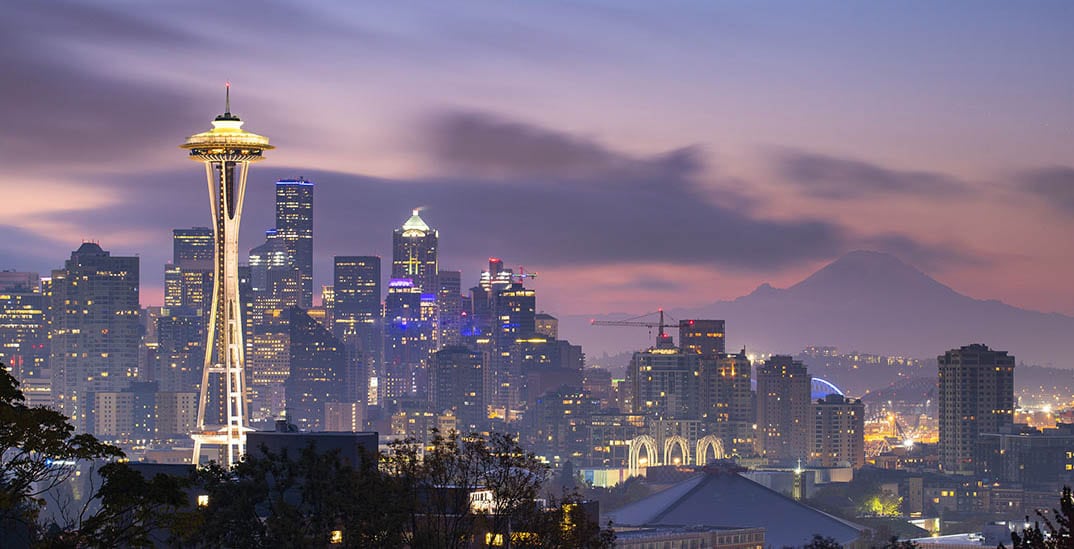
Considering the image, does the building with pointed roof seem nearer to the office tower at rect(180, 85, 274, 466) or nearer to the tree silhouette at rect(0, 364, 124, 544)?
the office tower at rect(180, 85, 274, 466)

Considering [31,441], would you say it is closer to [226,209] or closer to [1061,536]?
[1061,536]

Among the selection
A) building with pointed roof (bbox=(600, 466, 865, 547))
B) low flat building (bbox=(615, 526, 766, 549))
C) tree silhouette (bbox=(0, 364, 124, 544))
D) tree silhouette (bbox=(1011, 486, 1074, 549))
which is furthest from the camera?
building with pointed roof (bbox=(600, 466, 865, 547))

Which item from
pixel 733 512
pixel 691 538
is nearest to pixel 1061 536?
pixel 691 538

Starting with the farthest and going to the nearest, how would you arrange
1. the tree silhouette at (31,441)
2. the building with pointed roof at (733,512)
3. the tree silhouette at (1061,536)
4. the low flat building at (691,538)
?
1. the building with pointed roof at (733,512)
2. the low flat building at (691,538)
3. the tree silhouette at (1061,536)
4. the tree silhouette at (31,441)

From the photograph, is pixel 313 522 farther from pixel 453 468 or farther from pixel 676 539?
pixel 676 539

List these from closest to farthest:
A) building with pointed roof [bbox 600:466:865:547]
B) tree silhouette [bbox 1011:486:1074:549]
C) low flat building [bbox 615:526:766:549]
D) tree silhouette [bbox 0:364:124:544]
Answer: tree silhouette [bbox 0:364:124:544] < tree silhouette [bbox 1011:486:1074:549] < low flat building [bbox 615:526:766:549] < building with pointed roof [bbox 600:466:865:547]

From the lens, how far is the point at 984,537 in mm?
166250

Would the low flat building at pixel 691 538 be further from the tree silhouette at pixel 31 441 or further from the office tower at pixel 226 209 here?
the tree silhouette at pixel 31 441

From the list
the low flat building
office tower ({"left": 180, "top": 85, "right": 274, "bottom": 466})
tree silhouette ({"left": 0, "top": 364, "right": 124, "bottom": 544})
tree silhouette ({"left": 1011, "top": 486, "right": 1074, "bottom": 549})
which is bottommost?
the low flat building

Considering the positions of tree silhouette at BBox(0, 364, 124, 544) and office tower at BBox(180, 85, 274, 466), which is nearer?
tree silhouette at BBox(0, 364, 124, 544)

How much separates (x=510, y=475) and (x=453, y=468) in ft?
7.45

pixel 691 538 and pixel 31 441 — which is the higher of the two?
pixel 31 441

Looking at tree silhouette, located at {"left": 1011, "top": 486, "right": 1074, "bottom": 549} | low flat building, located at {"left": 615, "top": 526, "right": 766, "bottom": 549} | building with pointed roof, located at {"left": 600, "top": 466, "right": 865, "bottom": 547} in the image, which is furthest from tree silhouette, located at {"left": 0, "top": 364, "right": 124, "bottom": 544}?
building with pointed roof, located at {"left": 600, "top": 466, "right": 865, "bottom": 547}

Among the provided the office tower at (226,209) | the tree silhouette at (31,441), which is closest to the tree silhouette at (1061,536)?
the tree silhouette at (31,441)
